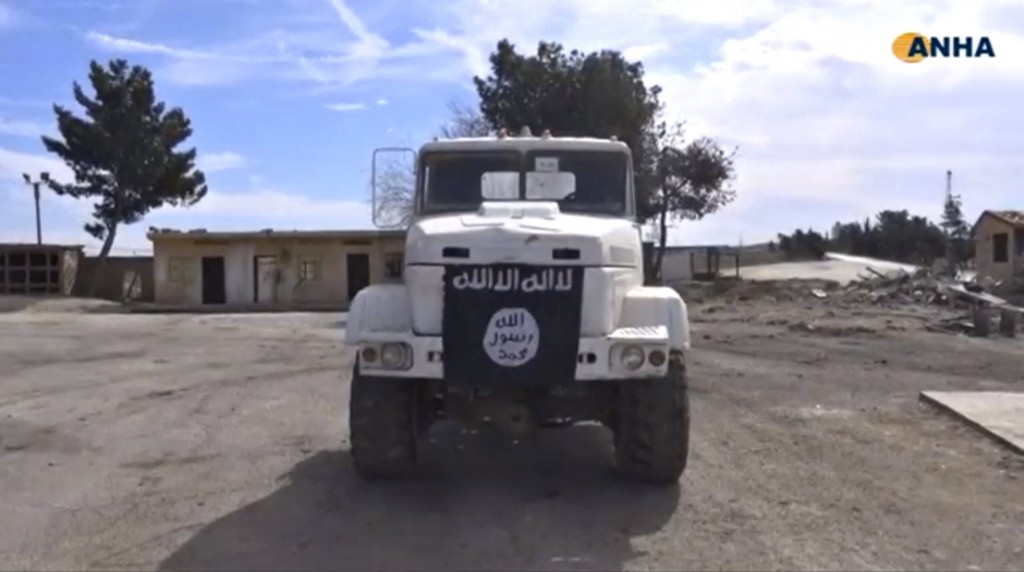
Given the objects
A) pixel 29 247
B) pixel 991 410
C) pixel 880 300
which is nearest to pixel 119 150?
pixel 29 247

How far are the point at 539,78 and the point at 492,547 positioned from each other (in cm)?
4384

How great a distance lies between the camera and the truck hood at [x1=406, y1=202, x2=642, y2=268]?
30.3ft

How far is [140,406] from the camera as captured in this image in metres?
15.9

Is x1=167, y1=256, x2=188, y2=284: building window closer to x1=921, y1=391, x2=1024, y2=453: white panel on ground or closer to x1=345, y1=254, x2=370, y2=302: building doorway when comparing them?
x1=345, y1=254, x2=370, y2=302: building doorway

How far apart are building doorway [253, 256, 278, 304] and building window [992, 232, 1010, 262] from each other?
29437 mm

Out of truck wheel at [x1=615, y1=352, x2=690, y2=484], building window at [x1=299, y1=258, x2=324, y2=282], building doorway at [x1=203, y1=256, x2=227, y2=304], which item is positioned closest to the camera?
truck wheel at [x1=615, y1=352, x2=690, y2=484]

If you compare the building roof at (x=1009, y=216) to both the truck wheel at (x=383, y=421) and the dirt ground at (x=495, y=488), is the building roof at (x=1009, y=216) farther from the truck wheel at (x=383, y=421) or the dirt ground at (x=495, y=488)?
the truck wheel at (x=383, y=421)

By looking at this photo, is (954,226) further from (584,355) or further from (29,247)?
(584,355)

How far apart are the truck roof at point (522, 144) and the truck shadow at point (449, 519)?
9.13 feet

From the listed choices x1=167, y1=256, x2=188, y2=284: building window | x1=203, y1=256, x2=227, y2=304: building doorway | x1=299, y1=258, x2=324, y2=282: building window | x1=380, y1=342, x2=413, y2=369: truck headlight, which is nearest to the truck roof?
x1=380, y1=342, x2=413, y2=369: truck headlight

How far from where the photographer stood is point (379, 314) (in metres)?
9.70

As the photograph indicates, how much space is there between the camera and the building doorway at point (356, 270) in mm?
53875

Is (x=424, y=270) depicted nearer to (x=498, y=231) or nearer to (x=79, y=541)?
(x=498, y=231)

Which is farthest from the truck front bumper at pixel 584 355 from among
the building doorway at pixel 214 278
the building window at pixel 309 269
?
the building doorway at pixel 214 278
